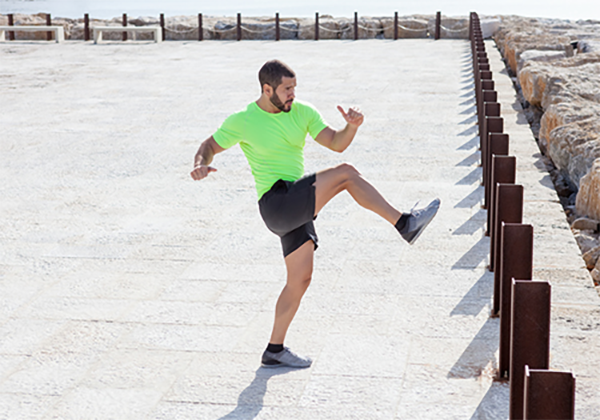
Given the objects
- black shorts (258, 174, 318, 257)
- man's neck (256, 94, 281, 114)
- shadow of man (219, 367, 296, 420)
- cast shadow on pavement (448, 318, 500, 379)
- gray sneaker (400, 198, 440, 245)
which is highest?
man's neck (256, 94, 281, 114)

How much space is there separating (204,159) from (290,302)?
87 centimetres

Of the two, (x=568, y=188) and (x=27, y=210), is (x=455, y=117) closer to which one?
(x=568, y=188)

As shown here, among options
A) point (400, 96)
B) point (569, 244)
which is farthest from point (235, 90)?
point (569, 244)

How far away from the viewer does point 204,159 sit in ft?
13.5

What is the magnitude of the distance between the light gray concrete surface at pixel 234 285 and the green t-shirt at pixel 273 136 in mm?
1061

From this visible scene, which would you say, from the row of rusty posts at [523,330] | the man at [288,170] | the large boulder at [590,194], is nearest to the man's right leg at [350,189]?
the man at [288,170]

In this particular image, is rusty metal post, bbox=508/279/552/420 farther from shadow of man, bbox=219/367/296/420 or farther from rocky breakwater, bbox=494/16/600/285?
rocky breakwater, bbox=494/16/600/285

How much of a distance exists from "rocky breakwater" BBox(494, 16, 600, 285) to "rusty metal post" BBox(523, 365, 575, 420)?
3.78 m

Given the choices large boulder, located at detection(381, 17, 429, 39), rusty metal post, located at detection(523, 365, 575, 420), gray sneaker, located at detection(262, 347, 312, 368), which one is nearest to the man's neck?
gray sneaker, located at detection(262, 347, 312, 368)

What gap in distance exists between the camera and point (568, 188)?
28.2ft

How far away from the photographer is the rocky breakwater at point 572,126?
7.04 metres

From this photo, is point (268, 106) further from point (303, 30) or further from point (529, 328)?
point (303, 30)

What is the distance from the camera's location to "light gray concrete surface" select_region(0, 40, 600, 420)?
3980 millimetres

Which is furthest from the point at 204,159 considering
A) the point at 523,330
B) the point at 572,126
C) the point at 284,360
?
the point at 572,126
